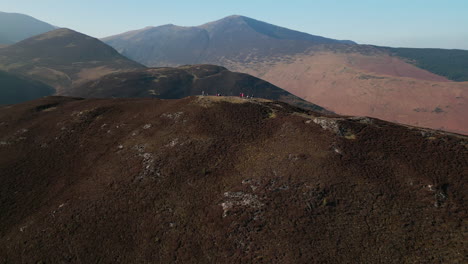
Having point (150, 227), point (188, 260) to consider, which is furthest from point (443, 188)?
point (150, 227)

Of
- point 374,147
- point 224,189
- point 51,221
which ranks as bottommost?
point 51,221

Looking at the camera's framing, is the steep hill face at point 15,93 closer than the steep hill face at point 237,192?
No

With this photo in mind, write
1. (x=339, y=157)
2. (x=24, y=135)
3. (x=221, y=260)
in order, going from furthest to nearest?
(x=24, y=135) → (x=339, y=157) → (x=221, y=260)

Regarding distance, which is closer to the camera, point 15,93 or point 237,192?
point 237,192

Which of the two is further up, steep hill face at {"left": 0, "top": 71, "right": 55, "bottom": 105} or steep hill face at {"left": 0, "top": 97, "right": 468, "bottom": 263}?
steep hill face at {"left": 0, "top": 97, "right": 468, "bottom": 263}

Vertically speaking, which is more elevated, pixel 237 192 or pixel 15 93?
pixel 237 192

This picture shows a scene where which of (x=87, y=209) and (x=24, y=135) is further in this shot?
(x=24, y=135)

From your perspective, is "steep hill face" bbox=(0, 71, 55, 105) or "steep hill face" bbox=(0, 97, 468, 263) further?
"steep hill face" bbox=(0, 71, 55, 105)

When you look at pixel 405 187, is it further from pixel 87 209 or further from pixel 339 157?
pixel 87 209
